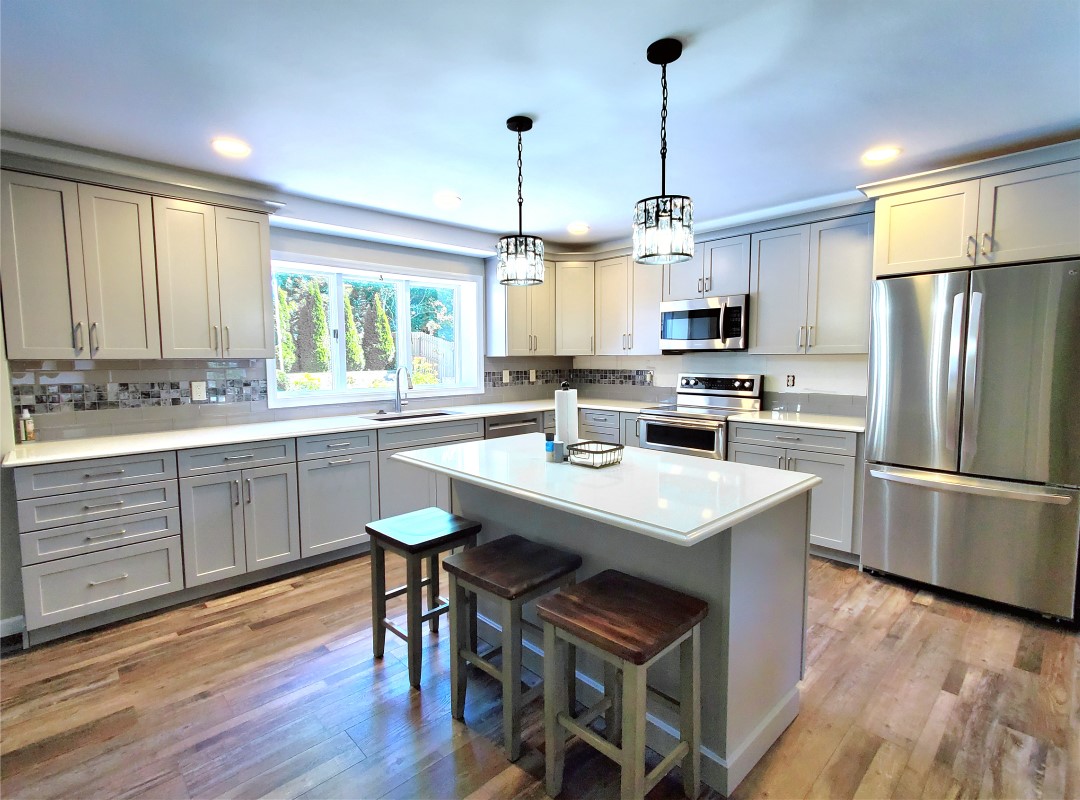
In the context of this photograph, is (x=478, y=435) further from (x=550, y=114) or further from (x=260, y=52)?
(x=260, y=52)

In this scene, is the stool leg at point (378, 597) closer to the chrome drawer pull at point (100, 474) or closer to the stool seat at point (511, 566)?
the stool seat at point (511, 566)

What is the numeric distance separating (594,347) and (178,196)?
3265mm

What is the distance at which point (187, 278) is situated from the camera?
2.96 metres

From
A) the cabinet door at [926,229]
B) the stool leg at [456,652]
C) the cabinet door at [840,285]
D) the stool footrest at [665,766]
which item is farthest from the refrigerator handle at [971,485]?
the stool leg at [456,652]

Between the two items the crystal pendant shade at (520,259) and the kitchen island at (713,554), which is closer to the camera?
the kitchen island at (713,554)

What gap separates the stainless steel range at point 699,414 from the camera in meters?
3.73

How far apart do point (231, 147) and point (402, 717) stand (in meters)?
2.69

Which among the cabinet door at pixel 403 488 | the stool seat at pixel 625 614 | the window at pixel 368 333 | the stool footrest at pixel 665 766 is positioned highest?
the window at pixel 368 333

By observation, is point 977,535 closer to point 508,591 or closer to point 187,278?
point 508,591

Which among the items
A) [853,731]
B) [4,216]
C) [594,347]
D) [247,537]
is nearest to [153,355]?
[4,216]

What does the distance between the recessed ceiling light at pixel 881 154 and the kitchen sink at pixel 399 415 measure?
301cm

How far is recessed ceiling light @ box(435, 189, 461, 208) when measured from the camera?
3.27 m

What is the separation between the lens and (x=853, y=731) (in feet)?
6.07

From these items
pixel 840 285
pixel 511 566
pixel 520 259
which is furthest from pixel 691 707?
pixel 840 285
